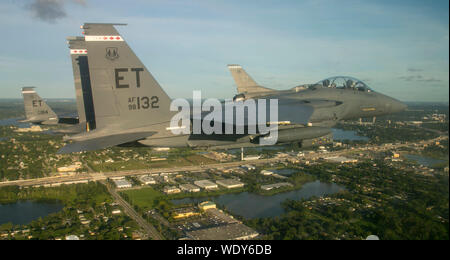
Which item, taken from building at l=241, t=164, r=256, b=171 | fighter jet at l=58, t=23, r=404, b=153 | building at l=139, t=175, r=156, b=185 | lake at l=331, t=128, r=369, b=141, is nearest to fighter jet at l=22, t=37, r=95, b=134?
fighter jet at l=58, t=23, r=404, b=153

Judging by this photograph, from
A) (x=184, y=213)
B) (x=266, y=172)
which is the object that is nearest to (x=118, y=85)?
(x=184, y=213)

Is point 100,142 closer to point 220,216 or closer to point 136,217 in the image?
point 220,216

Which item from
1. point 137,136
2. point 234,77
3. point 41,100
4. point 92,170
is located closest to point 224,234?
point 137,136

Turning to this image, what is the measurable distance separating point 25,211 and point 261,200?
20444mm

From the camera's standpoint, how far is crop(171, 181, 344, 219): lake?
2217 cm

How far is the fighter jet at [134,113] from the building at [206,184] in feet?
56.8

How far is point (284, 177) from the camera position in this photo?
31.2 m

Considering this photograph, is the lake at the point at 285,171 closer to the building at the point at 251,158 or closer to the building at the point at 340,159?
the building at the point at 251,158

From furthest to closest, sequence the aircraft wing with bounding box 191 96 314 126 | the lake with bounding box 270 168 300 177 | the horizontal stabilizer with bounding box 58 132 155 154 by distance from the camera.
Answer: the lake with bounding box 270 168 300 177
the aircraft wing with bounding box 191 96 314 126
the horizontal stabilizer with bounding box 58 132 155 154

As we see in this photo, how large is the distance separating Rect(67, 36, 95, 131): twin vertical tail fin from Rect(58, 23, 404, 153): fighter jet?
14.2 ft

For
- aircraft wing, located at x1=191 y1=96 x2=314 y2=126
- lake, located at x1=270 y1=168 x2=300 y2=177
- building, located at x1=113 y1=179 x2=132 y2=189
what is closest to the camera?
aircraft wing, located at x1=191 y1=96 x2=314 y2=126

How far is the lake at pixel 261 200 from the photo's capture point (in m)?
22.2

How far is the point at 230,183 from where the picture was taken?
2884 centimetres

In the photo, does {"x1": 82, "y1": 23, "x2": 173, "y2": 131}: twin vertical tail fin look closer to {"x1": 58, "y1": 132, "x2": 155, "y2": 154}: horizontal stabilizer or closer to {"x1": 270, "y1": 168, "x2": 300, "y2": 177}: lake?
{"x1": 58, "y1": 132, "x2": 155, "y2": 154}: horizontal stabilizer
